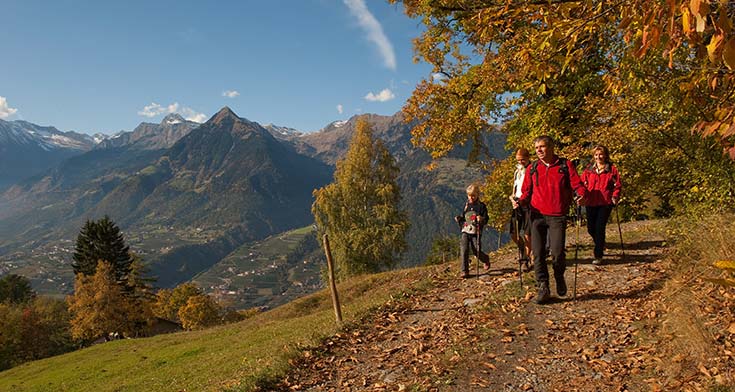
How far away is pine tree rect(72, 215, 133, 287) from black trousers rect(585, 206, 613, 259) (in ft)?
237

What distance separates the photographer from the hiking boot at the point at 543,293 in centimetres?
923

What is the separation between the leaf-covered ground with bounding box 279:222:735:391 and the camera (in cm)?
610

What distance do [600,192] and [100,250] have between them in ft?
249

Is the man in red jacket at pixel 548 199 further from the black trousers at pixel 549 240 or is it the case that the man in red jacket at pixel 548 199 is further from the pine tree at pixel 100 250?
the pine tree at pixel 100 250

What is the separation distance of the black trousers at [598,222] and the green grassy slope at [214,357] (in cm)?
525

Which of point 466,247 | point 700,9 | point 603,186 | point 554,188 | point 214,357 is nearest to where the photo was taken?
point 700,9

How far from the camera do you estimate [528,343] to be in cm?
773

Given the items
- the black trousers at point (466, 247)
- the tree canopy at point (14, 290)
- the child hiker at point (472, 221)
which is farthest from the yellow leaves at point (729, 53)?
the tree canopy at point (14, 290)

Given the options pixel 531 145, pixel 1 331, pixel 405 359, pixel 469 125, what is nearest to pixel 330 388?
pixel 405 359

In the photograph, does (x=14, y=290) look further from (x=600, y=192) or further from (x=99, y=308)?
(x=600, y=192)

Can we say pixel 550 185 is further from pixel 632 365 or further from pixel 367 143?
pixel 367 143

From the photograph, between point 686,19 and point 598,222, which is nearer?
point 686,19

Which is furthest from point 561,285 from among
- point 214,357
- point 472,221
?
point 214,357

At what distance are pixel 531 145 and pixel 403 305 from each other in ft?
25.9
